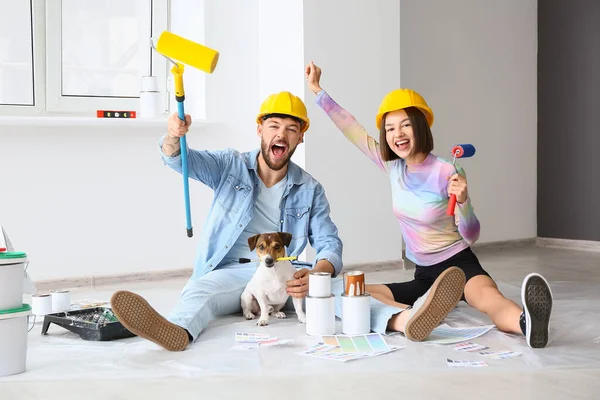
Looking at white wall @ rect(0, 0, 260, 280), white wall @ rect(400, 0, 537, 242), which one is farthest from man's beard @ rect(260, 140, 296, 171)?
white wall @ rect(400, 0, 537, 242)

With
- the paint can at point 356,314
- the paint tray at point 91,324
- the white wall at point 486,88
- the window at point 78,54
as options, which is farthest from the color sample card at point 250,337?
the white wall at point 486,88

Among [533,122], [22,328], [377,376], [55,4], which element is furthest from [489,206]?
[22,328]

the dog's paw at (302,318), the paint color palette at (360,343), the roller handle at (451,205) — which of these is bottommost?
the paint color palette at (360,343)

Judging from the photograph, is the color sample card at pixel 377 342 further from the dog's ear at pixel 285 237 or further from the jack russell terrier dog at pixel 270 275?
the dog's ear at pixel 285 237

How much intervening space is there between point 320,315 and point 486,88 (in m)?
3.75

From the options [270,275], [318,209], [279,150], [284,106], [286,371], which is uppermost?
[284,106]

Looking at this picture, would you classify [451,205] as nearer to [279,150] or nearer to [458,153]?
[458,153]

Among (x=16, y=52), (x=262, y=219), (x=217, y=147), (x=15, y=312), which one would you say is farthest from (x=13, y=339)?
(x=16, y=52)

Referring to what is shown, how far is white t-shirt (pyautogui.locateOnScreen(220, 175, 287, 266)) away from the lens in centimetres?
327

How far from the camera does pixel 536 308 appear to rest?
8.64ft

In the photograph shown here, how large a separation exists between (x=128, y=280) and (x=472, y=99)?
2940 mm

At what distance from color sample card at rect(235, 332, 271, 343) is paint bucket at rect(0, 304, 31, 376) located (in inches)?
28.7

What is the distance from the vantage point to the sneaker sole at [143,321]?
8.19 feet

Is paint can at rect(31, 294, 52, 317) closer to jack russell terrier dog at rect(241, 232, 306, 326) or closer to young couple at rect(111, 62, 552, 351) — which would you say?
young couple at rect(111, 62, 552, 351)
